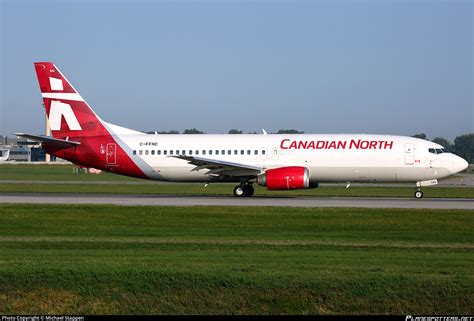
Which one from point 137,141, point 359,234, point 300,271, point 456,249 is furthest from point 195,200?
point 300,271

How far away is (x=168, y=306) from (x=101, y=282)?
152 centimetres

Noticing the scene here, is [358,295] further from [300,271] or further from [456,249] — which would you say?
[456,249]

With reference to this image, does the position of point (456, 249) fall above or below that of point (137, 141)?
below

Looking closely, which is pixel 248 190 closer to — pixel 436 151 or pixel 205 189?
pixel 436 151

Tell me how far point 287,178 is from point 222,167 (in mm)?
3833

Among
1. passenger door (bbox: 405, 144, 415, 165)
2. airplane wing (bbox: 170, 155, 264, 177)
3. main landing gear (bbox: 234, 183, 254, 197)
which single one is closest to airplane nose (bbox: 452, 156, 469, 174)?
passenger door (bbox: 405, 144, 415, 165)

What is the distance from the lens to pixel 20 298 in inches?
648

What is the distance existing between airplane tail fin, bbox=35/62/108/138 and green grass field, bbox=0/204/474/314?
17728mm

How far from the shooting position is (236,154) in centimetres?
4419

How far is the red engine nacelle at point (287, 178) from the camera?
135 feet

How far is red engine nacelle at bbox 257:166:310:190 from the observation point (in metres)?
41.1

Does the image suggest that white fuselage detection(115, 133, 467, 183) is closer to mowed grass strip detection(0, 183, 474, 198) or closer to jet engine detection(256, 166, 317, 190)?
jet engine detection(256, 166, 317, 190)

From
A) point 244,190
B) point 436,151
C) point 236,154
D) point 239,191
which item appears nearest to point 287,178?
point 244,190

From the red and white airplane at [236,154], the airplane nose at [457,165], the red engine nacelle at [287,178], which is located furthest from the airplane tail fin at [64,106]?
the airplane nose at [457,165]
